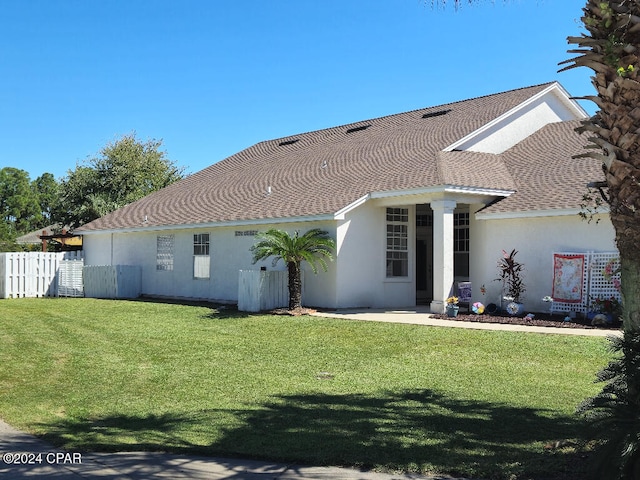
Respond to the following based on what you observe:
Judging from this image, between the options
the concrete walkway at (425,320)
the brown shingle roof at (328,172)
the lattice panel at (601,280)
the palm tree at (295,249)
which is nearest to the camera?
the concrete walkway at (425,320)

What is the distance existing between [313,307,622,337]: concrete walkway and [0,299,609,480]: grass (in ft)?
2.89

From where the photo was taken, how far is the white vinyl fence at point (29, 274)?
24531 mm

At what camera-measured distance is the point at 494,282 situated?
60.5 feet

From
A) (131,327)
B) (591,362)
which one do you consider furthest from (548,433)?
(131,327)

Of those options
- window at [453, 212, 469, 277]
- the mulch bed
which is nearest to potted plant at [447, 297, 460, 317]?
the mulch bed

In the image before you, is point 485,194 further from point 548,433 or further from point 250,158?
point 250,158

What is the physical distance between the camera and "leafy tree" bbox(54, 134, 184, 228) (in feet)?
132

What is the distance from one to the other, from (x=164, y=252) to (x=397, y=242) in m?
9.85

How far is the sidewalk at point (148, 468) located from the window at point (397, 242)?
47.1 feet

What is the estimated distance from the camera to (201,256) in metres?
23.5

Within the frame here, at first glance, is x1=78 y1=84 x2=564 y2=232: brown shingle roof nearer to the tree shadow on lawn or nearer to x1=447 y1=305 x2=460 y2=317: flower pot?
x1=447 y1=305 x2=460 y2=317: flower pot

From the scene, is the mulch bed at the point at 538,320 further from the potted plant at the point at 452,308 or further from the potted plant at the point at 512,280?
the potted plant at the point at 512,280

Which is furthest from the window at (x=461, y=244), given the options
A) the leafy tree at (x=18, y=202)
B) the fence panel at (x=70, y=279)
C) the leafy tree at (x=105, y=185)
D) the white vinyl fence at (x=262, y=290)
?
the leafy tree at (x=18, y=202)

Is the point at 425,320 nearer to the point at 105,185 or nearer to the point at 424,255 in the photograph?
the point at 424,255
